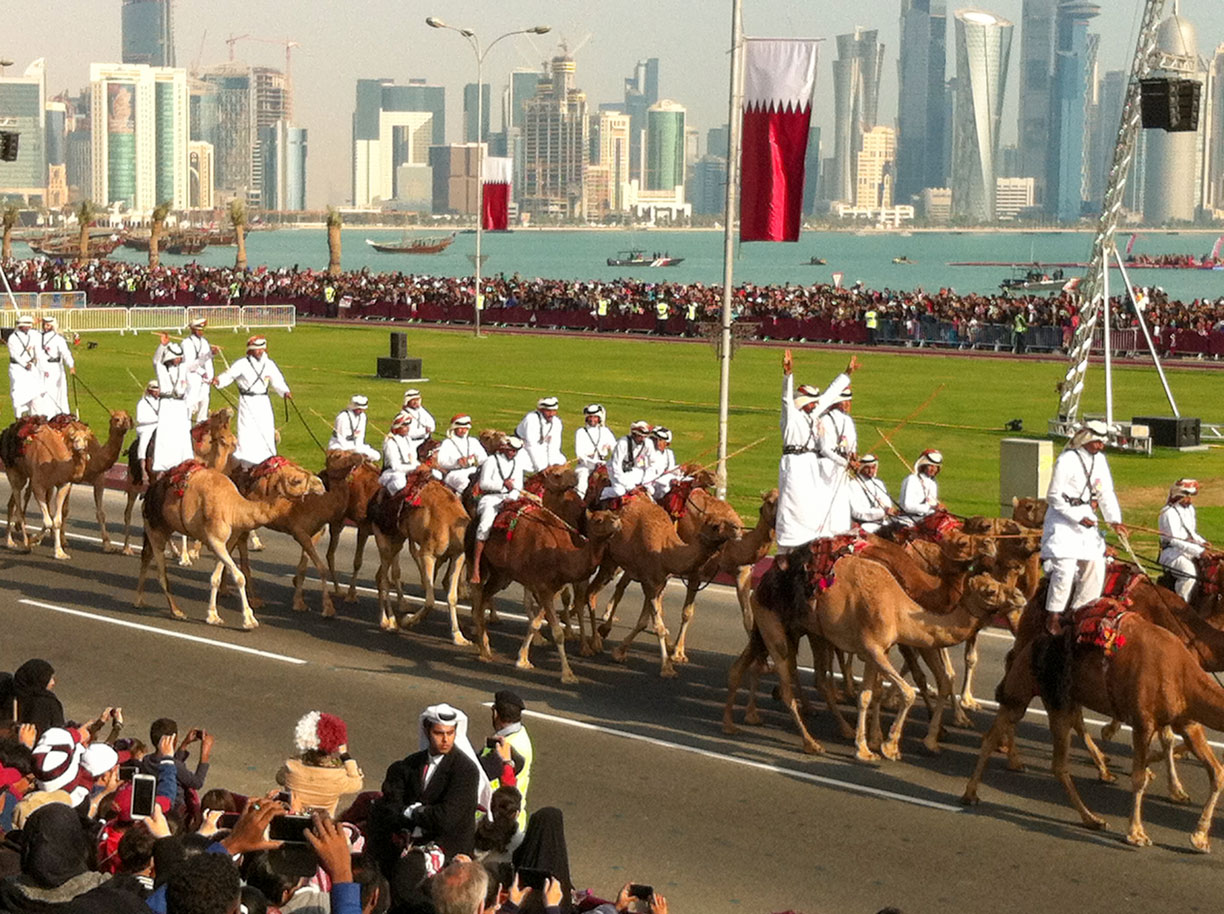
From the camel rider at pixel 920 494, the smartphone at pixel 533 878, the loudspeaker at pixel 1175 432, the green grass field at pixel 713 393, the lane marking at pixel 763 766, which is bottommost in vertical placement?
the lane marking at pixel 763 766

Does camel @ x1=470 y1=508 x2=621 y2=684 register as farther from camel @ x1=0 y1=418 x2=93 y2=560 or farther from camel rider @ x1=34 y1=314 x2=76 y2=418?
camel rider @ x1=34 y1=314 x2=76 y2=418

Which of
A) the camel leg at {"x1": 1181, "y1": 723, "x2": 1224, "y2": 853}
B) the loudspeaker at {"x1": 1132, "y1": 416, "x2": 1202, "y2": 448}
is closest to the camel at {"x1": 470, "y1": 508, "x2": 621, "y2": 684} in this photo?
the camel leg at {"x1": 1181, "y1": 723, "x2": 1224, "y2": 853}

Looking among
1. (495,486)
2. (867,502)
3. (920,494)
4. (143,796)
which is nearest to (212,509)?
(495,486)

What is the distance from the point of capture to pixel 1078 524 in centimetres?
1453

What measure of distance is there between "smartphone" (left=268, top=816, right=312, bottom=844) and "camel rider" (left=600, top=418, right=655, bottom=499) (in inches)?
416

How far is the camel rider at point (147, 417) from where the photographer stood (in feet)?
74.5

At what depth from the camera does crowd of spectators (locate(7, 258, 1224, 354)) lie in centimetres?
5876

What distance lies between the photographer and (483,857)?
9.48 metres

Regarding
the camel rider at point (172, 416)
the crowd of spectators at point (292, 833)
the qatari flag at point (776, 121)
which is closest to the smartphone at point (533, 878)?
the crowd of spectators at point (292, 833)

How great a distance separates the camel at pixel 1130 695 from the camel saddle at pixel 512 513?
18.7 feet

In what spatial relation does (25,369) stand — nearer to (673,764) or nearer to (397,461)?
(397,461)

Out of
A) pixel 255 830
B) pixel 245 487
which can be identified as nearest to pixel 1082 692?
pixel 255 830

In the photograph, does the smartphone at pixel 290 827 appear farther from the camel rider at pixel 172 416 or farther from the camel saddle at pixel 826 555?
the camel rider at pixel 172 416

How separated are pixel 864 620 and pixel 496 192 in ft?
147
